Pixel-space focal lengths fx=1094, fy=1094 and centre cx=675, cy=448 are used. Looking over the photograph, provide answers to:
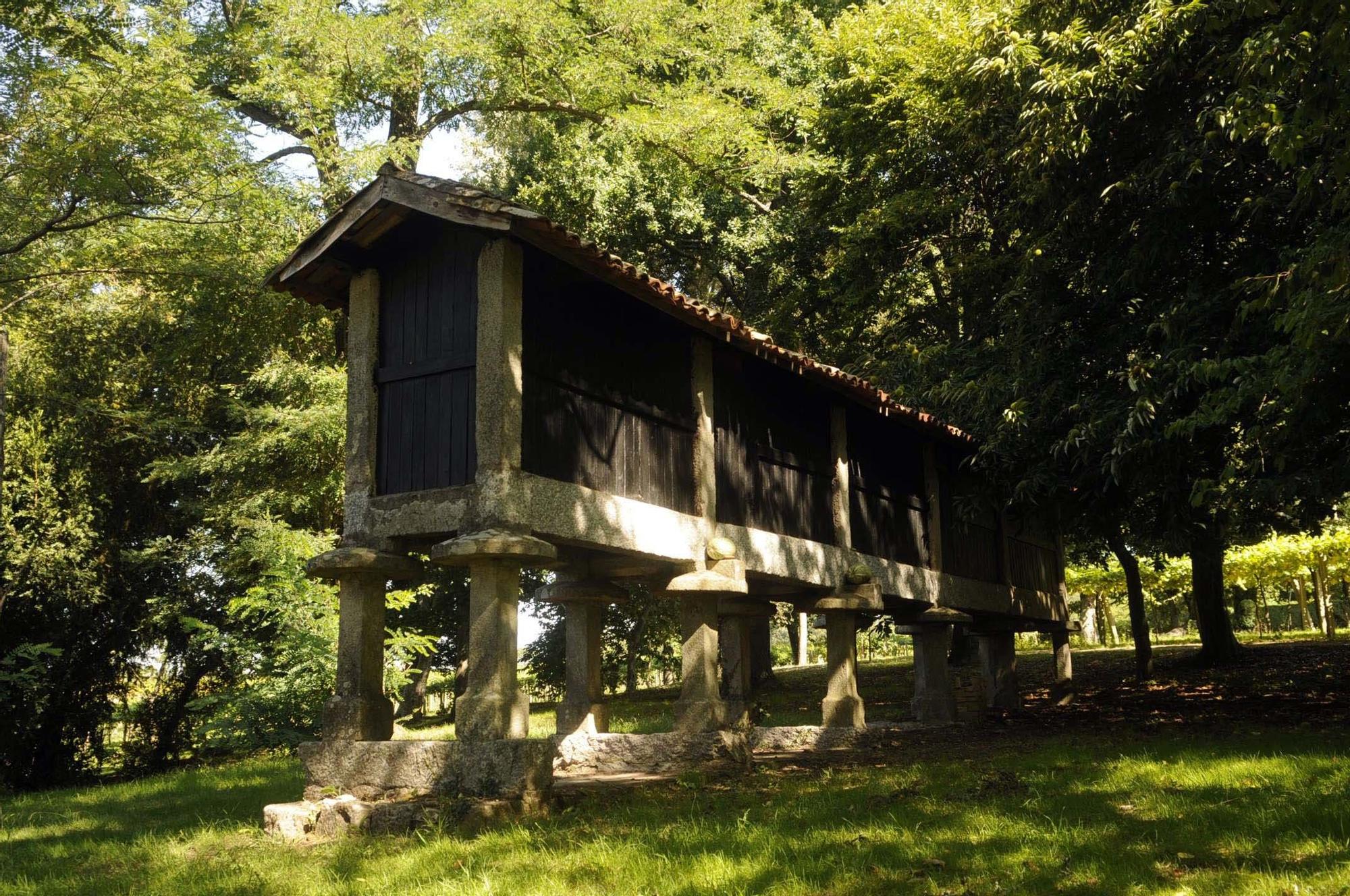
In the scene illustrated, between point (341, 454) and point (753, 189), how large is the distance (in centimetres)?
1101

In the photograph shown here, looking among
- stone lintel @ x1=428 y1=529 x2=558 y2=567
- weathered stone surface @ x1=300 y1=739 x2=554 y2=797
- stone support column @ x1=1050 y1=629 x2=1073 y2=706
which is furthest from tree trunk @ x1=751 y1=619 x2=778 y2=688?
stone lintel @ x1=428 y1=529 x2=558 y2=567

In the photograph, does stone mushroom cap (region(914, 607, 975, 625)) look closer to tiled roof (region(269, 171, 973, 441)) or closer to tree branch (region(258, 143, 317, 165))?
tiled roof (region(269, 171, 973, 441))

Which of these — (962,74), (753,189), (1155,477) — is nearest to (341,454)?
(753,189)

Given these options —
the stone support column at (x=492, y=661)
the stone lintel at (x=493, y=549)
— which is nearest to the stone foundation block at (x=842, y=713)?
the stone support column at (x=492, y=661)

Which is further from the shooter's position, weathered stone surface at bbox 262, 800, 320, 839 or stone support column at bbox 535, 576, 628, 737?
stone support column at bbox 535, 576, 628, 737

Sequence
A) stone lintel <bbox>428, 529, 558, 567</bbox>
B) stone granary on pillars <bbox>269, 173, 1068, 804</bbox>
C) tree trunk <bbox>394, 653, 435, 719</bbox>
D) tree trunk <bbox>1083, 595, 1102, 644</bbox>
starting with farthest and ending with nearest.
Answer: tree trunk <bbox>1083, 595, 1102, 644</bbox> < tree trunk <bbox>394, 653, 435, 719</bbox> < stone granary on pillars <bbox>269, 173, 1068, 804</bbox> < stone lintel <bbox>428, 529, 558, 567</bbox>

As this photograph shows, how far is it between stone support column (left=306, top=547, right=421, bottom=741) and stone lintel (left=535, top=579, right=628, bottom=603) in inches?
108

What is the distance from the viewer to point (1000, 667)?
18.8m

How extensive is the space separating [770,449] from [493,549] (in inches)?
204

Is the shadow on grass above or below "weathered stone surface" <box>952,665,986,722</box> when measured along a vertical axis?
below

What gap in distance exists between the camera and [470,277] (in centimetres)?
966

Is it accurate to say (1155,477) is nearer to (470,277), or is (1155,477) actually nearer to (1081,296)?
(1081,296)

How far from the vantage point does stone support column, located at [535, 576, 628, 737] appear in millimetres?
12297

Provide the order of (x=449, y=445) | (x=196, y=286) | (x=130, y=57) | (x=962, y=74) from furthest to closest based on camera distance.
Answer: (x=196, y=286) → (x=130, y=57) → (x=962, y=74) → (x=449, y=445)
